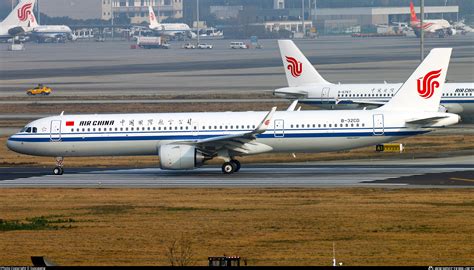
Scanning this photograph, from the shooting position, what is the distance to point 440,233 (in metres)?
39.1

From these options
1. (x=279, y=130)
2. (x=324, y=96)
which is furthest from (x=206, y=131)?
(x=324, y=96)

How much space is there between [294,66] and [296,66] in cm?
15

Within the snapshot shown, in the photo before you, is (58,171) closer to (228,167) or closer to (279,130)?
(228,167)

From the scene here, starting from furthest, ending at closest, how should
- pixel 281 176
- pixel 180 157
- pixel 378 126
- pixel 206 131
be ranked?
pixel 206 131, pixel 378 126, pixel 180 157, pixel 281 176

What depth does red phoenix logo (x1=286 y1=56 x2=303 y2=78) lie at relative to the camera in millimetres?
85312

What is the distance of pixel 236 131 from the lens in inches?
2281

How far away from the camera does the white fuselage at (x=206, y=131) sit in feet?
187

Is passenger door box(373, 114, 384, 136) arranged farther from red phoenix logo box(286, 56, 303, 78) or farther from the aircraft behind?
red phoenix logo box(286, 56, 303, 78)

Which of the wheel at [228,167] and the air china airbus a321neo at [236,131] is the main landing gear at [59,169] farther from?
the wheel at [228,167]

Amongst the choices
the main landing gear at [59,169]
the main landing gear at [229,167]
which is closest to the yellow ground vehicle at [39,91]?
the main landing gear at [59,169]

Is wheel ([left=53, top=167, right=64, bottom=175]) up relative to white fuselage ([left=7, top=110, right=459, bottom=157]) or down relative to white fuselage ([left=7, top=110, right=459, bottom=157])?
down

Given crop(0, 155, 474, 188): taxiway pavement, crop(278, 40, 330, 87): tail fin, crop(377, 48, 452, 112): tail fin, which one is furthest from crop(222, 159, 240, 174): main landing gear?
crop(278, 40, 330, 87): tail fin

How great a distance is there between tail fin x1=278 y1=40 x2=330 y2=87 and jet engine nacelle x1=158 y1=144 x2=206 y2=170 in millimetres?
29661

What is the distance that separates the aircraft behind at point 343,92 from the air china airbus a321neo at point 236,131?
20642mm
